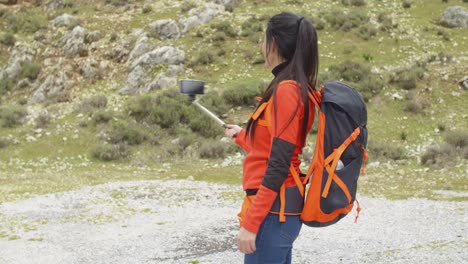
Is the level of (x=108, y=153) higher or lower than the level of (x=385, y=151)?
lower

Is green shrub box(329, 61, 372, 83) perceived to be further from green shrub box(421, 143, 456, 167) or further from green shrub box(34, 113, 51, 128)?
green shrub box(34, 113, 51, 128)

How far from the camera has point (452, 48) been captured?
92.1 ft

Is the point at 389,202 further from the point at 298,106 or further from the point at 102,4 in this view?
the point at 102,4

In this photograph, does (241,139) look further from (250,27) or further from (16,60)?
(16,60)

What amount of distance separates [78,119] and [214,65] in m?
7.64

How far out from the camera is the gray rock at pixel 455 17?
3052cm

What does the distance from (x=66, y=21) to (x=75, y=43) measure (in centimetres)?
349

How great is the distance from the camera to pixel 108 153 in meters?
20.1

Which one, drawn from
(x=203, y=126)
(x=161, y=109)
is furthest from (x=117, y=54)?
(x=203, y=126)

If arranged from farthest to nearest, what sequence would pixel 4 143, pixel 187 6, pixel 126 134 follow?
pixel 187 6 → pixel 126 134 → pixel 4 143

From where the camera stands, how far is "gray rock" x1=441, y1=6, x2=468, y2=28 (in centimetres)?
3052

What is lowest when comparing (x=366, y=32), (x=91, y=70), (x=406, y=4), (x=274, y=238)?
(x=91, y=70)

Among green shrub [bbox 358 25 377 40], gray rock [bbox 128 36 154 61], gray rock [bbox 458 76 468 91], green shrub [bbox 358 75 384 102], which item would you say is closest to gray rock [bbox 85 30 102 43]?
gray rock [bbox 128 36 154 61]

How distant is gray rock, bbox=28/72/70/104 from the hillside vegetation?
0.25 ft
